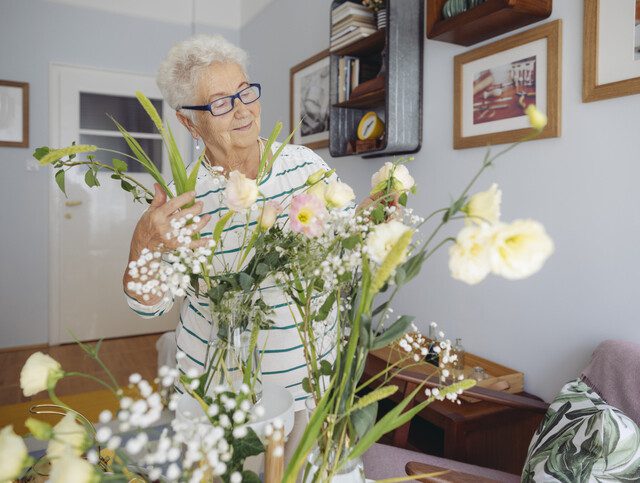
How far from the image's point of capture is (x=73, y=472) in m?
0.42

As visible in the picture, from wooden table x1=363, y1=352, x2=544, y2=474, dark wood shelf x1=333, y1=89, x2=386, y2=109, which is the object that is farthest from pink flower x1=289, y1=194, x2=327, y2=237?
dark wood shelf x1=333, y1=89, x2=386, y2=109

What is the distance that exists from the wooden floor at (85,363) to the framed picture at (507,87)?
2.79 m

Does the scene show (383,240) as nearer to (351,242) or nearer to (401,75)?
(351,242)

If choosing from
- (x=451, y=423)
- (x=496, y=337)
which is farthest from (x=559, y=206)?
(x=451, y=423)

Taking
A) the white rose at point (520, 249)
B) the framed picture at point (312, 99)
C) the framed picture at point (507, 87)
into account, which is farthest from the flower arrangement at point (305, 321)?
the framed picture at point (312, 99)

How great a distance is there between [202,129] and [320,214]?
2.71ft

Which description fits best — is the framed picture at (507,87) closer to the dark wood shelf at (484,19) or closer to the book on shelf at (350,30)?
the dark wood shelf at (484,19)

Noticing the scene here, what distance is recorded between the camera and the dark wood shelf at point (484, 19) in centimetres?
179

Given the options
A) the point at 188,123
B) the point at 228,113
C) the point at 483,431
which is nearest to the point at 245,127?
the point at 228,113

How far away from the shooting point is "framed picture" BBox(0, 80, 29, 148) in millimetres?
4203

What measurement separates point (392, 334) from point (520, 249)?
0.17 m

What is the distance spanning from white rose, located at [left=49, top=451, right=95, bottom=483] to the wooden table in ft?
4.58

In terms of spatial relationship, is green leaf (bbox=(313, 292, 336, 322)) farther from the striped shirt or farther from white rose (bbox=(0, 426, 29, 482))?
the striped shirt

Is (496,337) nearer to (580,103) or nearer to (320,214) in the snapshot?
(580,103)
